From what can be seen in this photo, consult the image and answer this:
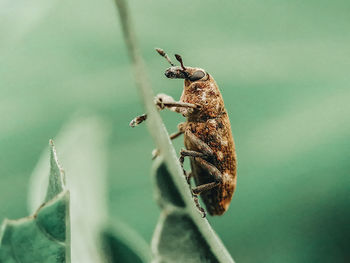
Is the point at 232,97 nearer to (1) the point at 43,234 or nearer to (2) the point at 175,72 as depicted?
(2) the point at 175,72

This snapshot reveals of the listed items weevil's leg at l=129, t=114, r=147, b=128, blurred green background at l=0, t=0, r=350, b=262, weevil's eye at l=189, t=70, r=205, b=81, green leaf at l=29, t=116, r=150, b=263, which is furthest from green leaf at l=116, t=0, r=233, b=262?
blurred green background at l=0, t=0, r=350, b=262

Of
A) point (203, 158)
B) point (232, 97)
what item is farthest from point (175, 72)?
point (232, 97)

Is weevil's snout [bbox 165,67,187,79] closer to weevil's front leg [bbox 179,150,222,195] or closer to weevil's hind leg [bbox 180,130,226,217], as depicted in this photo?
weevil's hind leg [bbox 180,130,226,217]

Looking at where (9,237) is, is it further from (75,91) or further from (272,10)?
(272,10)

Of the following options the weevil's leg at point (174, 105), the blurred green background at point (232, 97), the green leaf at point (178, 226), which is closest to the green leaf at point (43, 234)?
the green leaf at point (178, 226)

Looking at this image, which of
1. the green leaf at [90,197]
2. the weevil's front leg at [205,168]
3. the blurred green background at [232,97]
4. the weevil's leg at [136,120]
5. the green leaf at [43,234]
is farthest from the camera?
the blurred green background at [232,97]

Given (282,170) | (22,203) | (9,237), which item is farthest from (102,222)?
(282,170)

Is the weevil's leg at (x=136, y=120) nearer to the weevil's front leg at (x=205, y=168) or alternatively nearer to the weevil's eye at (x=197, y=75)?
the weevil's front leg at (x=205, y=168)
